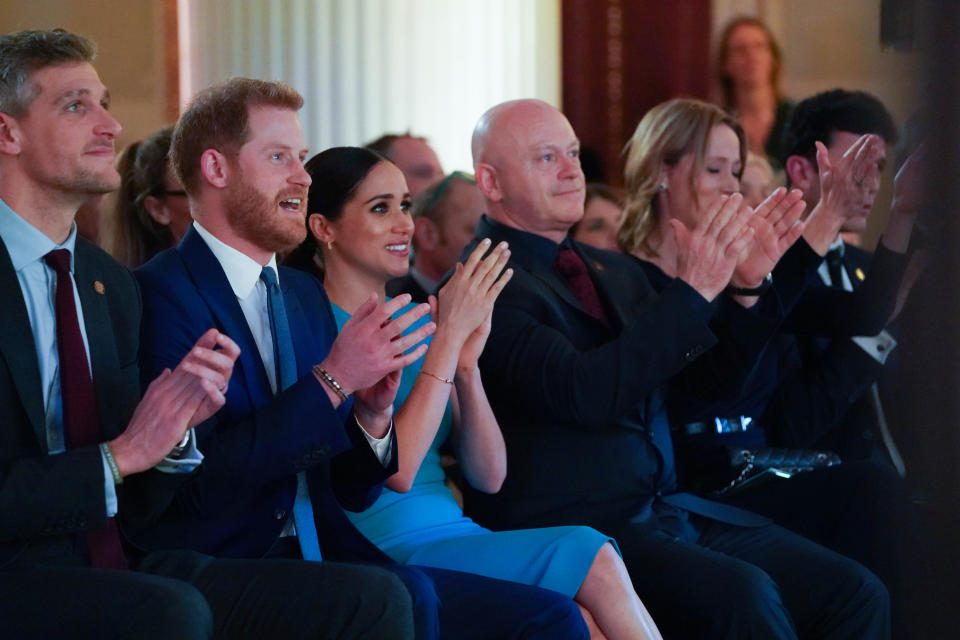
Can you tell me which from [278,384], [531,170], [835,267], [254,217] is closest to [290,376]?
[278,384]

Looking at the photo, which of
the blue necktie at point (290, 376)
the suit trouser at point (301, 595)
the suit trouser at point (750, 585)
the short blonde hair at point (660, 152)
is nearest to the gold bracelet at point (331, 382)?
the blue necktie at point (290, 376)

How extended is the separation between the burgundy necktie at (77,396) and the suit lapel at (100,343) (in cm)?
3

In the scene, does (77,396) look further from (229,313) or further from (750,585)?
(750,585)

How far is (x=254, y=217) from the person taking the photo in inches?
76.4

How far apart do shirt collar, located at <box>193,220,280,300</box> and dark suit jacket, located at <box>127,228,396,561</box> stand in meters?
0.02

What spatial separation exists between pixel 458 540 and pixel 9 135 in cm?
101

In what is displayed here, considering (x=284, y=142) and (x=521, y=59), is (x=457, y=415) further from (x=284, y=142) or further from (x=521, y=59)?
(x=521, y=59)

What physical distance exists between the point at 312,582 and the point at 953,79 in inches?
54.7

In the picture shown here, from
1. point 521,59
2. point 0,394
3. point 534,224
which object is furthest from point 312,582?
point 521,59

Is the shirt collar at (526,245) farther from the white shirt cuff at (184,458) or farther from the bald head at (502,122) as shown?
the white shirt cuff at (184,458)

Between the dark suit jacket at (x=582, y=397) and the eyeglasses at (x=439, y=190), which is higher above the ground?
the eyeglasses at (x=439, y=190)

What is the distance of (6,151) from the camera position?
5.49 feet

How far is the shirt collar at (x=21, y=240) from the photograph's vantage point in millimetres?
1607

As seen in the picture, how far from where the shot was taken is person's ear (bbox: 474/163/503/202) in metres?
2.51
